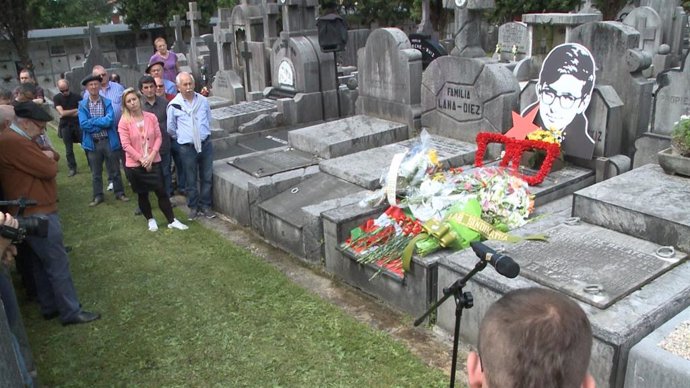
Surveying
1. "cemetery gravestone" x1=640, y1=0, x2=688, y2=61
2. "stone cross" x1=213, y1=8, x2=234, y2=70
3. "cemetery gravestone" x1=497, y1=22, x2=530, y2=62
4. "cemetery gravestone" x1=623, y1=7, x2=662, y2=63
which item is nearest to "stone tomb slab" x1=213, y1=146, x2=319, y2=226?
"stone cross" x1=213, y1=8, x2=234, y2=70

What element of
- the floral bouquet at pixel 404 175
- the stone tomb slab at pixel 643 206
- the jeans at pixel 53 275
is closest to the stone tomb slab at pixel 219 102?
the floral bouquet at pixel 404 175

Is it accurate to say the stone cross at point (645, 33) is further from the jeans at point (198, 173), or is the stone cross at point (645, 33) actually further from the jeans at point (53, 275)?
the jeans at point (53, 275)

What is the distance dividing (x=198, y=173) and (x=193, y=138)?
0.68 meters

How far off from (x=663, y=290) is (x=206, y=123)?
516 centimetres

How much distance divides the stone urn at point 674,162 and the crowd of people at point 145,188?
4425mm

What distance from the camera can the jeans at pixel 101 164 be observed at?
7.82 m

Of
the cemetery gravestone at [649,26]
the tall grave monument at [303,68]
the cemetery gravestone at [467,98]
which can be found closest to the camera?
the cemetery gravestone at [467,98]

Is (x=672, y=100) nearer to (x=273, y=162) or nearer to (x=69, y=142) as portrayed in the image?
(x=273, y=162)

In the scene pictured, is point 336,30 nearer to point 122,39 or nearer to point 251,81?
point 251,81

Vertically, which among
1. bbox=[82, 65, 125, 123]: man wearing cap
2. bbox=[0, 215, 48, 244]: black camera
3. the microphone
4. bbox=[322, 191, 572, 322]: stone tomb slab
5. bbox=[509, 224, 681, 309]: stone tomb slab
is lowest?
bbox=[322, 191, 572, 322]: stone tomb slab

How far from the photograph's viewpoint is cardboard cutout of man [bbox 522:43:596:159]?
5.91 metres

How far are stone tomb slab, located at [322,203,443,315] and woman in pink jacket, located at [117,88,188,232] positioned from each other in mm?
2245

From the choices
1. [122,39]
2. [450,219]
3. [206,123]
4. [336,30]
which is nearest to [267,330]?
→ [450,219]

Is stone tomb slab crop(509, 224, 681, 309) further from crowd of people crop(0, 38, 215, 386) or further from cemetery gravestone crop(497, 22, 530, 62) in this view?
cemetery gravestone crop(497, 22, 530, 62)
